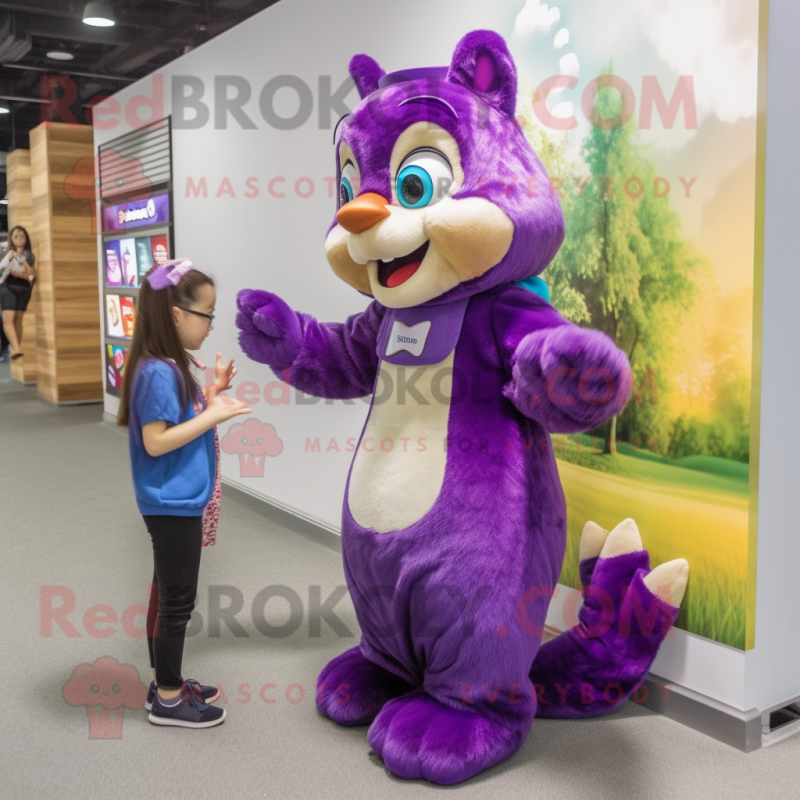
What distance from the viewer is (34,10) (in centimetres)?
641

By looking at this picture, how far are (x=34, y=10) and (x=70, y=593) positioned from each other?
518 cm

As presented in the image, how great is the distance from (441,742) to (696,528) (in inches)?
31.8

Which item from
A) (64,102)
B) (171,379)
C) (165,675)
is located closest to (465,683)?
(165,675)

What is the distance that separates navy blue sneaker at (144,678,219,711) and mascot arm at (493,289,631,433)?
115 centimetres

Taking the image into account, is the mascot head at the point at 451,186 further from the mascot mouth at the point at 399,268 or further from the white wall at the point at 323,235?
the white wall at the point at 323,235

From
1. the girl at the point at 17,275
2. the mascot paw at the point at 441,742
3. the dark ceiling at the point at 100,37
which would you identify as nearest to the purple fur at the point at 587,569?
the mascot paw at the point at 441,742

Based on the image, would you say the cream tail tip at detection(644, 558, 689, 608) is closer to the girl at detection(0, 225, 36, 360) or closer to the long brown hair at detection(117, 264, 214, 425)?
the long brown hair at detection(117, 264, 214, 425)

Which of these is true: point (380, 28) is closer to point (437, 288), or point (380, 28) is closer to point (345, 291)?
point (345, 291)

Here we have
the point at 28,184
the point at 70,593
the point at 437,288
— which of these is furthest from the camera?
the point at 28,184

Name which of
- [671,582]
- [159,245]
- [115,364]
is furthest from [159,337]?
[115,364]

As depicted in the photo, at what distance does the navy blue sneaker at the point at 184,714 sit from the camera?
7.01ft

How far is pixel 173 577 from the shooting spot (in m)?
2.07

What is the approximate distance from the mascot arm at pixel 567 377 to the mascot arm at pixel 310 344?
576 mm

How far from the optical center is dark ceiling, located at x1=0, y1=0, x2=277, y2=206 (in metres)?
6.41
